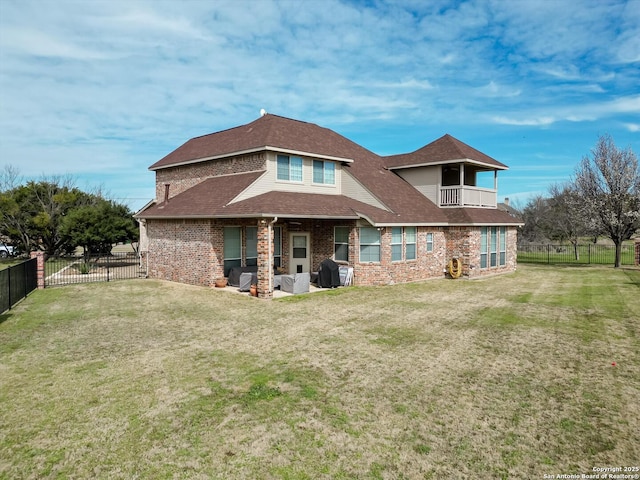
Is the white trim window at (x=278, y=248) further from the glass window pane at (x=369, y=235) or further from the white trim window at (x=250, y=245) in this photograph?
the glass window pane at (x=369, y=235)

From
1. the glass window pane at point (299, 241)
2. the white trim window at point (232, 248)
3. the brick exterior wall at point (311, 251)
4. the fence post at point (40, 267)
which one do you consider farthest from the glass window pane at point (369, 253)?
the fence post at point (40, 267)

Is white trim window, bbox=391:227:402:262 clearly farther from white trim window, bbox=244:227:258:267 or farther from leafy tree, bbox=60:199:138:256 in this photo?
leafy tree, bbox=60:199:138:256

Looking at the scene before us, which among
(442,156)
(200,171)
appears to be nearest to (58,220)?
Result: (200,171)

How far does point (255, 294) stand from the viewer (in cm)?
1532

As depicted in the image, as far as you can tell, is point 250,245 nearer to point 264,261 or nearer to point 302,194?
point 302,194

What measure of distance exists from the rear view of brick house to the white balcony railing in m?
0.06

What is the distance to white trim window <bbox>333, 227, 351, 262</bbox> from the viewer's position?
18.6 m

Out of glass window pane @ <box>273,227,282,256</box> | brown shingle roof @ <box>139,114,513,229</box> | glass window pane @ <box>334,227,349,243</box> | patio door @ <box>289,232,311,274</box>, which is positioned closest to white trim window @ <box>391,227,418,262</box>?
brown shingle roof @ <box>139,114,513,229</box>

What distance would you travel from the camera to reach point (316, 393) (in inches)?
261

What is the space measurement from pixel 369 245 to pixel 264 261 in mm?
5429

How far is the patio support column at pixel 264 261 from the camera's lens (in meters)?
14.8

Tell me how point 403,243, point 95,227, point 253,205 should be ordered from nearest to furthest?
point 253,205
point 403,243
point 95,227

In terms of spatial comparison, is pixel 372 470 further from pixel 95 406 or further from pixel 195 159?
pixel 195 159

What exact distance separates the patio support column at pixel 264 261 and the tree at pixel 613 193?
23.0 m
